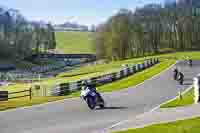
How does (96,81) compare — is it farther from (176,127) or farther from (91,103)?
(176,127)

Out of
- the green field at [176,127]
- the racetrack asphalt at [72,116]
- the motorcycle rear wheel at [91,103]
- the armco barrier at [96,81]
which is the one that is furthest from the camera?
the armco barrier at [96,81]

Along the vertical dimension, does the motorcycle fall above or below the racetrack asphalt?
above

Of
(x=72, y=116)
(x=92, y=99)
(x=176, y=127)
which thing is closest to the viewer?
(x=176, y=127)

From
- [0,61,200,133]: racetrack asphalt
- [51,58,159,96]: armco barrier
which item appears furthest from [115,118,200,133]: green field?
[51,58,159,96]: armco barrier

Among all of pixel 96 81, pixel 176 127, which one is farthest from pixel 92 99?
pixel 96 81

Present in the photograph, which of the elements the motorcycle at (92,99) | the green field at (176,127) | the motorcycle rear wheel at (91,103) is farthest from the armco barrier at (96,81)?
the green field at (176,127)

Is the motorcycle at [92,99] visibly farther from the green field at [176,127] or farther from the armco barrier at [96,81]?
the armco barrier at [96,81]

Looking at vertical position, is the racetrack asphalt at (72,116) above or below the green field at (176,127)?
below

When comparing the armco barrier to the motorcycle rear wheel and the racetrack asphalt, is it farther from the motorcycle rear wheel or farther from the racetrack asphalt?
the motorcycle rear wheel

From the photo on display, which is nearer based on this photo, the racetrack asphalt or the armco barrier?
the racetrack asphalt

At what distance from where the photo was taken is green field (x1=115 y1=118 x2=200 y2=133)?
13853mm

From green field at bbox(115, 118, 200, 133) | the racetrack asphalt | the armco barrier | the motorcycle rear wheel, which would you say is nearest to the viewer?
green field at bbox(115, 118, 200, 133)

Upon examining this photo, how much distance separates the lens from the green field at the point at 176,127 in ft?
45.4

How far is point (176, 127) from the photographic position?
1463cm
